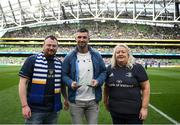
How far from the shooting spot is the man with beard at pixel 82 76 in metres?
5.74

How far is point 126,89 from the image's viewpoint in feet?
18.2

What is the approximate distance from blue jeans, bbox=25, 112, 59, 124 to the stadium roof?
6196 cm

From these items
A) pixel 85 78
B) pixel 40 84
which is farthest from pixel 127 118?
pixel 40 84

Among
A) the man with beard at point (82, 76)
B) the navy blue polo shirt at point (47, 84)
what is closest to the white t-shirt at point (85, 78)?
the man with beard at point (82, 76)

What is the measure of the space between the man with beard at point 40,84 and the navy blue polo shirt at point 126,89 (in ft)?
2.66

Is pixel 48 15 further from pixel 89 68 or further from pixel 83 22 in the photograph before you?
pixel 89 68

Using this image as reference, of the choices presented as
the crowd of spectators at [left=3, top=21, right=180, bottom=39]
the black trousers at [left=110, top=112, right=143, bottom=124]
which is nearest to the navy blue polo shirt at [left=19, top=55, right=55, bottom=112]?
the black trousers at [left=110, top=112, right=143, bottom=124]

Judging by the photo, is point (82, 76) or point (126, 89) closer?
point (126, 89)

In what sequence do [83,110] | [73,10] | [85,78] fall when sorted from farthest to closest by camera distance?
[73,10]
[83,110]
[85,78]

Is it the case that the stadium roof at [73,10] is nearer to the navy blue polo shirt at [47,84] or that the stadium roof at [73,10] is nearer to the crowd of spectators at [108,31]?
the crowd of spectators at [108,31]

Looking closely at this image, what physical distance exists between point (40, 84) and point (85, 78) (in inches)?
26.3

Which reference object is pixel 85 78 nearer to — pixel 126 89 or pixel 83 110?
pixel 83 110

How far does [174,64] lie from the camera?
58.0 meters

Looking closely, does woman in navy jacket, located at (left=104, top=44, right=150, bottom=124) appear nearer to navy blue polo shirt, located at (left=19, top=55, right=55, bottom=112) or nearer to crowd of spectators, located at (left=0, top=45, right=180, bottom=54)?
navy blue polo shirt, located at (left=19, top=55, right=55, bottom=112)
